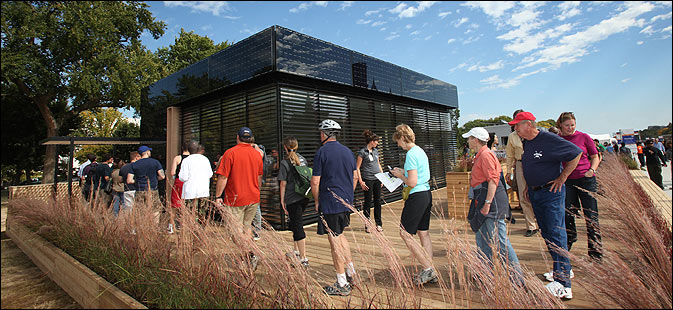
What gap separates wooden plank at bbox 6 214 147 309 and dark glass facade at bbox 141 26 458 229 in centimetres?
284

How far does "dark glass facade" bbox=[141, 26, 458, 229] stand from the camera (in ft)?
19.8

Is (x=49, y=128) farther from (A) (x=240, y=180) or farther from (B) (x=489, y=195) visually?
(B) (x=489, y=195)

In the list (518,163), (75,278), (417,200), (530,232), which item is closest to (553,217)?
(417,200)

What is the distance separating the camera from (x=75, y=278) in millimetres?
3236

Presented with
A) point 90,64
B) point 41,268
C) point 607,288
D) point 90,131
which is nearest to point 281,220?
point 41,268

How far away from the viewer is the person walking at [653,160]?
29.1 ft

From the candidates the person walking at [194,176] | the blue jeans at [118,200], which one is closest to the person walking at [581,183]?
the person walking at [194,176]

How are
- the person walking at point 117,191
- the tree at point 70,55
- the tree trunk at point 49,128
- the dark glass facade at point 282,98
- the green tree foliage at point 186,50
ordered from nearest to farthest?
the person walking at point 117,191, the dark glass facade at point 282,98, the tree at point 70,55, the tree trunk at point 49,128, the green tree foliage at point 186,50

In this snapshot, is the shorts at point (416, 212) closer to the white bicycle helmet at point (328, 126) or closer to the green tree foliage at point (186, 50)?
the white bicycle helmet at point (328, 126)

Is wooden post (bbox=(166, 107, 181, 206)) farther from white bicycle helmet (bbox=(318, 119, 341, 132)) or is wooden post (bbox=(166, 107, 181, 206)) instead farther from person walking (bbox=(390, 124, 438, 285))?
person walking (bbox=(390, 124, 438, 285))

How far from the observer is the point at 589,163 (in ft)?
10.5

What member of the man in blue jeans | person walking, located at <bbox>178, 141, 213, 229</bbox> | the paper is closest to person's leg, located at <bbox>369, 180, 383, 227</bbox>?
the paper

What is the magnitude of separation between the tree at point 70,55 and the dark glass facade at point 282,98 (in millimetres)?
7406

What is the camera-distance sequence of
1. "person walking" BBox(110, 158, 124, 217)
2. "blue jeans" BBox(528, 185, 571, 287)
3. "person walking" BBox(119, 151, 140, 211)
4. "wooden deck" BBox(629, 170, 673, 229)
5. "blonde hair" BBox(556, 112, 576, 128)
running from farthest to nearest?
"person walking" BBox(110, 158, 124, 217)
"person walking" BBox(119, 151, 140, 211)
"blonde hair" BBox(556, 112, 576, 128)
"wooden deck" BBox(629, 170, 673, 229)
"blue jeans" BBox(528, 185, 571, 287)
